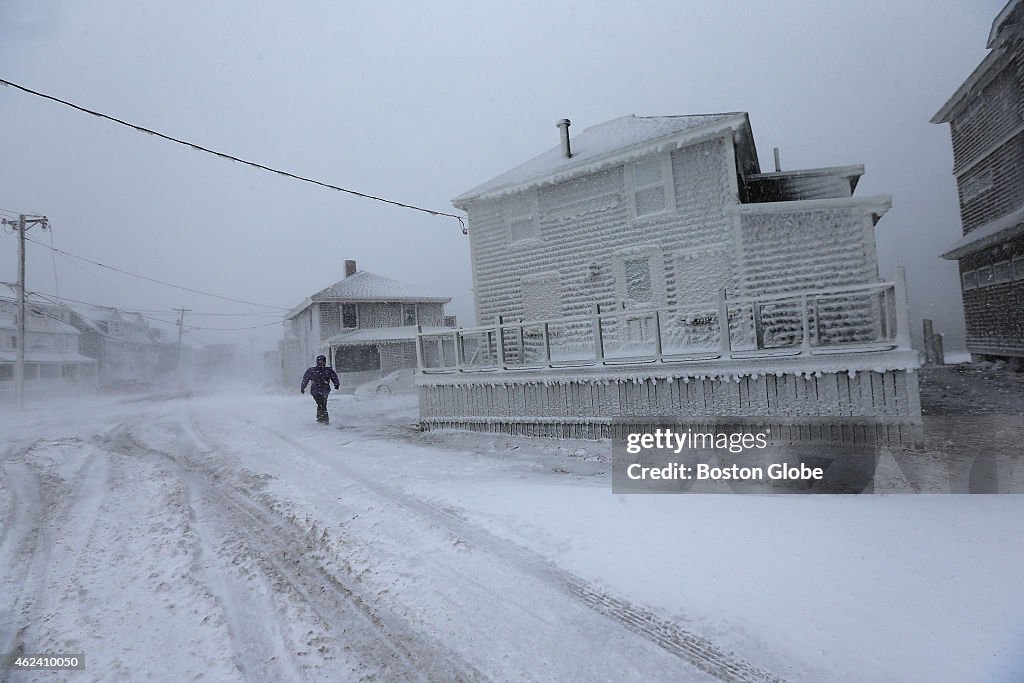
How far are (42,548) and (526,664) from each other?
188 inches

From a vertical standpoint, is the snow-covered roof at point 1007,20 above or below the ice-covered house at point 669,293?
above

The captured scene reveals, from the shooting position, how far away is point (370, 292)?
29953 mm

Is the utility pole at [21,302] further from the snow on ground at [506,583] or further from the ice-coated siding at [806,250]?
the ice-coated siding at [806,250]

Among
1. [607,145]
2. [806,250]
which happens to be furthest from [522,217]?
[806,250]

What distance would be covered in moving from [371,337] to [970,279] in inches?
1095

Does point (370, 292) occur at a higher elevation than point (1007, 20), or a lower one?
lower

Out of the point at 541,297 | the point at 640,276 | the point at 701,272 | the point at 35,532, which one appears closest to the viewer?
the point at 35,532

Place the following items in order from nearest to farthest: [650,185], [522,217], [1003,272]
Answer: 1. [650,185]
2. [522,217]
3. [1003,272]

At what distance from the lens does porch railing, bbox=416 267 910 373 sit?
266 inches

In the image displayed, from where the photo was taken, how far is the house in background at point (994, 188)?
1517 cm

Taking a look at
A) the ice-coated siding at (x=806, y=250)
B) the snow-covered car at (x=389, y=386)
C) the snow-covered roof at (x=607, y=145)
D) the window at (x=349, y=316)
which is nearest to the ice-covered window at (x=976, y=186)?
the snow-covered roof at (x=607, y=145)

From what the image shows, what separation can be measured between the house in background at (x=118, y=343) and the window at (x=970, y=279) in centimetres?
5329

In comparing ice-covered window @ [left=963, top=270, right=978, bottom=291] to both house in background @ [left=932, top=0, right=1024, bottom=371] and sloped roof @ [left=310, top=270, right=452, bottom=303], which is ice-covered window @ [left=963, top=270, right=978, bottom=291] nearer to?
house in background @ [left=932, top=0, right=1024, bottom=371]

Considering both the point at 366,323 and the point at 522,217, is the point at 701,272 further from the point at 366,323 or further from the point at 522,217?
the point at 366,323
